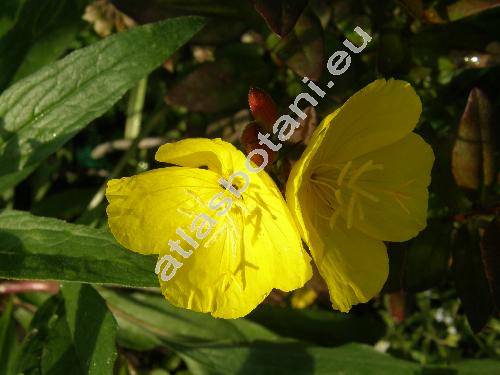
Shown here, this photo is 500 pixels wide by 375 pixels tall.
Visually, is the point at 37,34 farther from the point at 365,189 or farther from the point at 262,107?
the point at 365,189

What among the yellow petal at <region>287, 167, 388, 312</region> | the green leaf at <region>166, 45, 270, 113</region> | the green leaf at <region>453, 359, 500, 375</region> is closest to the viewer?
the yellow petal at <region>287, 167, 388, 312</region>

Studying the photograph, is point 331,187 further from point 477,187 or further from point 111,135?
point 111,135

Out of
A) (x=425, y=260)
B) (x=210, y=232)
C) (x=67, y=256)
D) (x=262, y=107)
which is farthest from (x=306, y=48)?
(x=67, y=256)

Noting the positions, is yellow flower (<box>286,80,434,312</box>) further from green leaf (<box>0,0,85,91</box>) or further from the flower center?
green leaf (<box>0,0,85,91</box>)

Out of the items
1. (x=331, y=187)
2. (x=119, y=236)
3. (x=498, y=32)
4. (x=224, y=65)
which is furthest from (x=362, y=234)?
(x=498, y=32)

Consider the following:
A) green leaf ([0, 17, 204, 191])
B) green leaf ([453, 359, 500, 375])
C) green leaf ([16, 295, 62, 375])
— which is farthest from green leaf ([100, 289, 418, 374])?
green leaf ([0, 17, 204, 191])

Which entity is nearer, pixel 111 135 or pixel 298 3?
pixel 298 3

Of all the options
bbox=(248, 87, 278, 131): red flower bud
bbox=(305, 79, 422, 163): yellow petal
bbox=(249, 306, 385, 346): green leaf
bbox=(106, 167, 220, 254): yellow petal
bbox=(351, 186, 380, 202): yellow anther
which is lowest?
bbox=(249, 306, 385, 346): green leaf
